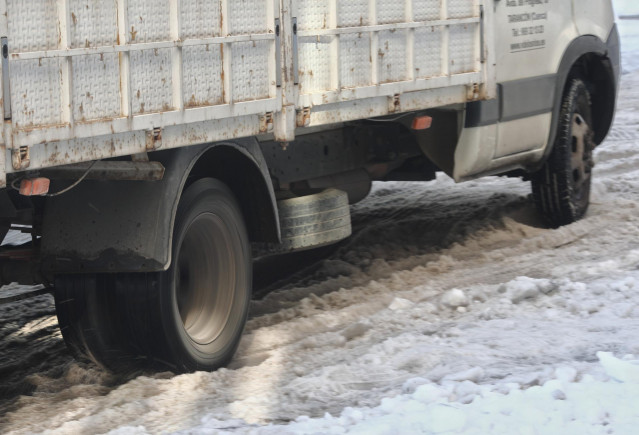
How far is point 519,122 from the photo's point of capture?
8.28 meters

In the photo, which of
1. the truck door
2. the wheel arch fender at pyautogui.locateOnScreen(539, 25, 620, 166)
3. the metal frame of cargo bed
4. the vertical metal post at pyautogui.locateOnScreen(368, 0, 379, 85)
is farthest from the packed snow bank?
the wheel arch fender at pyautogui.locateOnScreen(539, 25, 620, 166)

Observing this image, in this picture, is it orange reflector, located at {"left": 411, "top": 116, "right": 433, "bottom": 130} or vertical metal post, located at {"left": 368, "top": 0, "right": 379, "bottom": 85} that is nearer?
vertical metal post, located at {"left": 368, "top": 0, "right": 379, "bottom": 85}

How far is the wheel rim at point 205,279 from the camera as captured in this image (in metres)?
5.98

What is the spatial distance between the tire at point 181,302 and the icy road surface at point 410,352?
0.14 meters

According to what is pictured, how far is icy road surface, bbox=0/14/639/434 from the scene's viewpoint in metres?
4.86

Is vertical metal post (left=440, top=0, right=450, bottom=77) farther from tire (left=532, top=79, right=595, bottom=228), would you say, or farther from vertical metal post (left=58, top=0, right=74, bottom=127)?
vertical metal post (left=58, top=0, right=74, bottom=127)

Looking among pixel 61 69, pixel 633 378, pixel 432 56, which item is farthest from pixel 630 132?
pixel 61 69

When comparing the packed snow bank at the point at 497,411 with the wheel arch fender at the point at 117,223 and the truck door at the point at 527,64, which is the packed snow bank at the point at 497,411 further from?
the truck door at the point at 527,64

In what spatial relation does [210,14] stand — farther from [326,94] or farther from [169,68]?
[326,94]

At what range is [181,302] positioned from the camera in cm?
602

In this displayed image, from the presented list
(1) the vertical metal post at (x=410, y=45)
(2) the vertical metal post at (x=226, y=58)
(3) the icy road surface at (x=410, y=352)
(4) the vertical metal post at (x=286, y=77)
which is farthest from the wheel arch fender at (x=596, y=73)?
(2) the vertical metal post at (x=226, y=58)

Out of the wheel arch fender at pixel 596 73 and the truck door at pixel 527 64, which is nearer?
the truck door at pixel 527 64

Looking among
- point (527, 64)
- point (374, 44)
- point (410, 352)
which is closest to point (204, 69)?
point (374, 44)

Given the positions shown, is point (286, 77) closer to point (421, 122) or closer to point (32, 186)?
point (32, 186)
